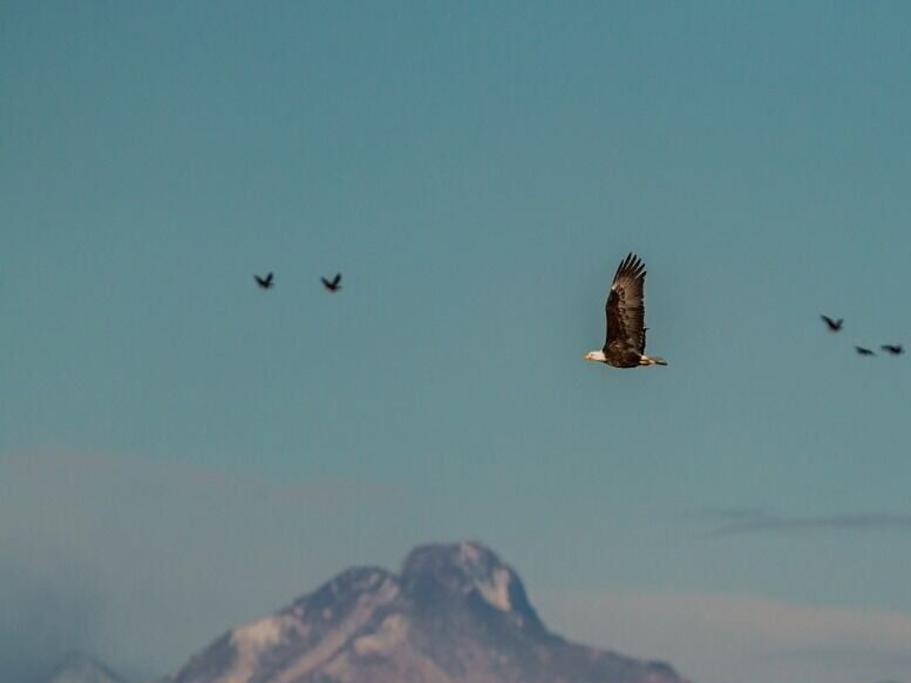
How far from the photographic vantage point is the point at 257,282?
137 m

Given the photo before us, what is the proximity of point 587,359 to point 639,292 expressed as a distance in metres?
6.65

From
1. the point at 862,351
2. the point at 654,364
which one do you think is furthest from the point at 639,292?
the point at 862,351

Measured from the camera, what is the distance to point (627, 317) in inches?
5094

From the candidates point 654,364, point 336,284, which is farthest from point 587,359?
point 336,284

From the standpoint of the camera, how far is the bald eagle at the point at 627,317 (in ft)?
422

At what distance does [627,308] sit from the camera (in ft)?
424

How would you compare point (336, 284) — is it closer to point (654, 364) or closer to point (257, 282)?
point (257, 282)

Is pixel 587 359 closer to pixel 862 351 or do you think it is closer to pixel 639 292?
pixel 639 292

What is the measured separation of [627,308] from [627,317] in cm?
55

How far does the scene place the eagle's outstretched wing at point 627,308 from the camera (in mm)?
128750

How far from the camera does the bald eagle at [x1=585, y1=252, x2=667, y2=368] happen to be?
128750 millimetres

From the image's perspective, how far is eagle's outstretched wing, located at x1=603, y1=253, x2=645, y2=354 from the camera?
12875 centimetres

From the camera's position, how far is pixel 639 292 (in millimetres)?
128875

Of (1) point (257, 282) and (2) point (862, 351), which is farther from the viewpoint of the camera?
(1) point (257, 282)
